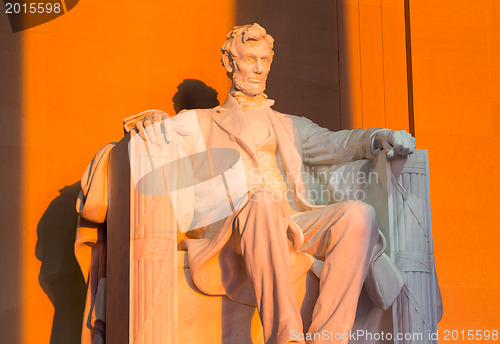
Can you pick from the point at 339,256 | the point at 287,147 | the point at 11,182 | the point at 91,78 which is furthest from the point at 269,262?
the point at 91,78

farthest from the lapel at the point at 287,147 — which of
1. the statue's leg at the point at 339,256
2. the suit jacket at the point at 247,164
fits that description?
the statue's leg at the point at 339,256

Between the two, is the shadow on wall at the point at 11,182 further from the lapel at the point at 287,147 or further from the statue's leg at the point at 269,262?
the statue's leg at the point at 269,262

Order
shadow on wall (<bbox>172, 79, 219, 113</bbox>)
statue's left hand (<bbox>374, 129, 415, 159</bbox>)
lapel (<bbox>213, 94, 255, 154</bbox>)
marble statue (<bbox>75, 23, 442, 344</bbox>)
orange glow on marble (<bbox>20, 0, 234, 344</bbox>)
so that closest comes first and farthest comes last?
marble statue (<bbox>75, 23, 442, 344</bbox>) < statue's left hand (<bbox>374, 129, 415, 159</bbox>) < lapel (<bbox>213, 94, 255, 154</bbox>) < orange glow on marble (<bbox>20, 0, 234, 344</bbox>) < shadow on wall (<bbox>172, 79, 219, 113</bbox>)

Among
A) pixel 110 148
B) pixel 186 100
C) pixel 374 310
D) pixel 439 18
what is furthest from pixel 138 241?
pixel 439 18

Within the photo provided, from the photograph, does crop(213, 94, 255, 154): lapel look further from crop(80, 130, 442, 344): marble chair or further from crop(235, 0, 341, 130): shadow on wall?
crop(235, 0, 341, 130): shadow on wall

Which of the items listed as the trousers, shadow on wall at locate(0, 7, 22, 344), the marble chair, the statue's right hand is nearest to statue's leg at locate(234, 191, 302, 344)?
the trousers

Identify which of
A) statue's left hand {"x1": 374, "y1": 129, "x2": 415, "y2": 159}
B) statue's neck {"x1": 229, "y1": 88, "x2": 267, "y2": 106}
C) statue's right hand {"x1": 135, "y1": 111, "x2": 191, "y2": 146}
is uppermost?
statue's neck {"x1": 229, "y1": 88, "x2": 267, "y2": 106}

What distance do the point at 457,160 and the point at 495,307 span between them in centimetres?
87

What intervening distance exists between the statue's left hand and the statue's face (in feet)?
2.59

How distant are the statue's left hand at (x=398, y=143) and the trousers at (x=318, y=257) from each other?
0.36 m

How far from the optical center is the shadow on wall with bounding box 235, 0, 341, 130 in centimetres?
664

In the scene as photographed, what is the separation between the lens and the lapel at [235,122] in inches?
220

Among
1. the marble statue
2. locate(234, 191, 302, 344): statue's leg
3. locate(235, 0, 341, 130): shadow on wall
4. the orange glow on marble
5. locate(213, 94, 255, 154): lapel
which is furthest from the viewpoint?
locate(235, 0, 341, 130): shadow on wall

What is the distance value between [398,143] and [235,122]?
0.87 metres
